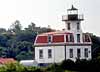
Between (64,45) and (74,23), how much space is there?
2671 millimetres

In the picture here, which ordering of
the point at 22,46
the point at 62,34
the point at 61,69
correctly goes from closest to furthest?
the point at 61,69, the point at 62,34, the point at 22,46

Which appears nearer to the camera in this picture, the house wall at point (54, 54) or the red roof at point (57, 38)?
the red roof at point (57, 38)

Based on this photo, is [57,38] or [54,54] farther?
[54,54]

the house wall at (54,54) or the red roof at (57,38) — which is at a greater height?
the red roof at (57,38)

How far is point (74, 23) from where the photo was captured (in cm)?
5838

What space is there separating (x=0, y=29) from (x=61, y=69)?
7030cm

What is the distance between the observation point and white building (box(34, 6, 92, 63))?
5696cm

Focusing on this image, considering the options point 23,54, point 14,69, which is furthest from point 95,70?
point 23,54

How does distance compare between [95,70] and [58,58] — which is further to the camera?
[58,58]

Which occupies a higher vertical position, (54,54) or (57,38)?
(57,38)

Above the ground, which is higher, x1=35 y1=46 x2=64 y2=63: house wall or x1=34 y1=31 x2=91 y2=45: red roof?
x1=34 y1=31 x2=91 y2=45: red roof

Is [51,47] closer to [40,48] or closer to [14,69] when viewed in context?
[40,48]

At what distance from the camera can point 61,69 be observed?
4716cm

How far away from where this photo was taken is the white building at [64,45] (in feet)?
187
